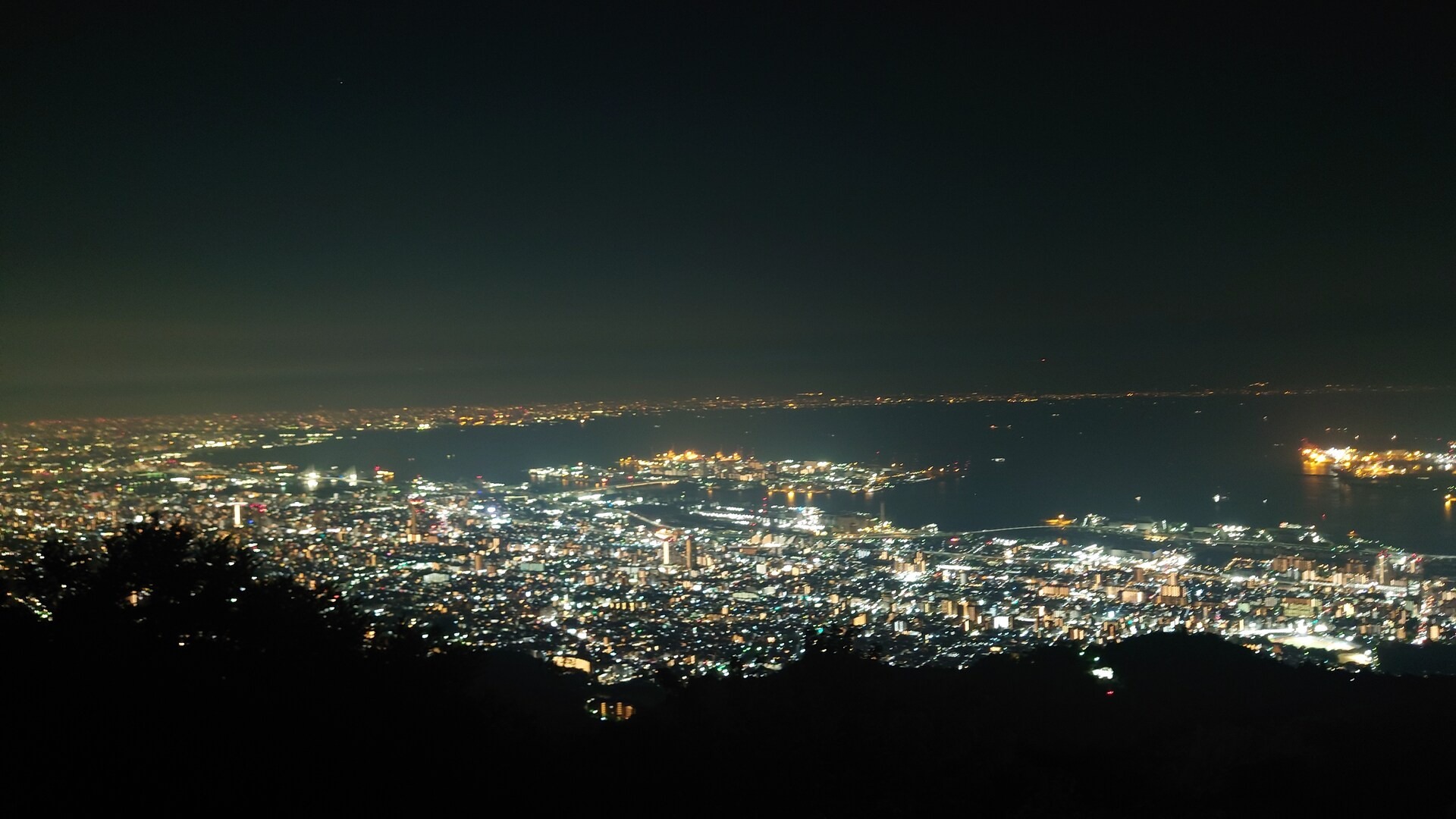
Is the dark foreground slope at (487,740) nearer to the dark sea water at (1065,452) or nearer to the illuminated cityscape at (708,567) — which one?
the illuminated cityscape at (708,567)

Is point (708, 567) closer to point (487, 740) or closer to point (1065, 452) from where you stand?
point (487, 740)

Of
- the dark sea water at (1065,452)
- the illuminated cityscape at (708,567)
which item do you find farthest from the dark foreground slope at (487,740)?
the dark sea water at (1065,452)

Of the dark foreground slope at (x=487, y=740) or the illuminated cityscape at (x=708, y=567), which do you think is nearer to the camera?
the dark foreground slope at (x=487, y=740)

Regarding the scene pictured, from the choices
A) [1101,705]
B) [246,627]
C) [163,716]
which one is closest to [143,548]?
[246,627]

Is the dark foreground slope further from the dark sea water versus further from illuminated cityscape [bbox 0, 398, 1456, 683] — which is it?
the dark sea water

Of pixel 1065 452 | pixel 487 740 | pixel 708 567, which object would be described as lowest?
pixel 708 567

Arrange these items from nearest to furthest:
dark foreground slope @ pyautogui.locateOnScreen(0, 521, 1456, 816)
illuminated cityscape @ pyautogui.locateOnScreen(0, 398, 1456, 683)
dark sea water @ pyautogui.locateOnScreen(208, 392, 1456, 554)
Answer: dark foreground slope @ pyautogui.locateOnScreen(0, 521, 1456, 816) → illuminated cityscape @ pyautogui.locateOnScreen(0, 398, 1456, 683) → dark sea water @ pyautogui.locateOnScreen(208, 392, 1456, 554)

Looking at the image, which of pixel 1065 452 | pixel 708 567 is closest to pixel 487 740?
pixel 708 567

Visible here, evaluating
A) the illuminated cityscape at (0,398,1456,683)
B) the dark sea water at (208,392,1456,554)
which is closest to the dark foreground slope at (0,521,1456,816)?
the illuminated cityscape at (0,398,1456,683)
